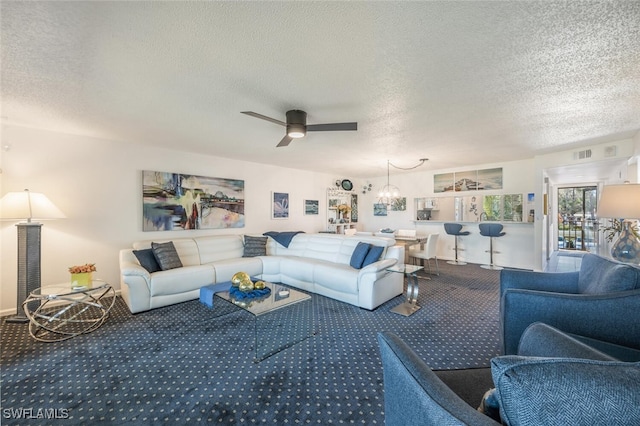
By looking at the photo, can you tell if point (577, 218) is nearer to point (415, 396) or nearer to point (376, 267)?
point (376, 267)

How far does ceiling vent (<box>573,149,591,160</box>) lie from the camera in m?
4.42

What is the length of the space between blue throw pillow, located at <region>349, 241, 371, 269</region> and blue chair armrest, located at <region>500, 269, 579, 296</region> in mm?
1768

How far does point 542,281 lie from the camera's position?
2.46 m

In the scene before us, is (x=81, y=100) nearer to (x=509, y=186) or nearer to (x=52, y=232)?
(x=52, y=232)

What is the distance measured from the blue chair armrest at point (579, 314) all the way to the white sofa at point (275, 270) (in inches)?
64.6

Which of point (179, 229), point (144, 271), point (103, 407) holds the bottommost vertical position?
point (103, 407)

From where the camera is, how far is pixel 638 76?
2.21 metres

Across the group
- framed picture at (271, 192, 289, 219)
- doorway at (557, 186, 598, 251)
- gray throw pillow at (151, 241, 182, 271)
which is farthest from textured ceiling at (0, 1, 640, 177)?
doorway at (557, 186, 598, 251)

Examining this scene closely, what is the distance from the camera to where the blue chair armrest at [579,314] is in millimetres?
1599

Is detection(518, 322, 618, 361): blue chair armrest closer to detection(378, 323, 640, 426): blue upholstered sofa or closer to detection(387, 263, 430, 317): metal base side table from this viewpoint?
detection(378, 323, 640, 426): blue upholstered sofa

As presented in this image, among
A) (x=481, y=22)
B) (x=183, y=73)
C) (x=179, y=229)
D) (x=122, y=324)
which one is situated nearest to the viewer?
(x=481, y=22)

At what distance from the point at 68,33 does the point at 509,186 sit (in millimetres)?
7282

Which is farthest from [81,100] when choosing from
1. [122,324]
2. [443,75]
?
Answer: [443,75]

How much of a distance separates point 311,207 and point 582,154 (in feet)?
18.2
